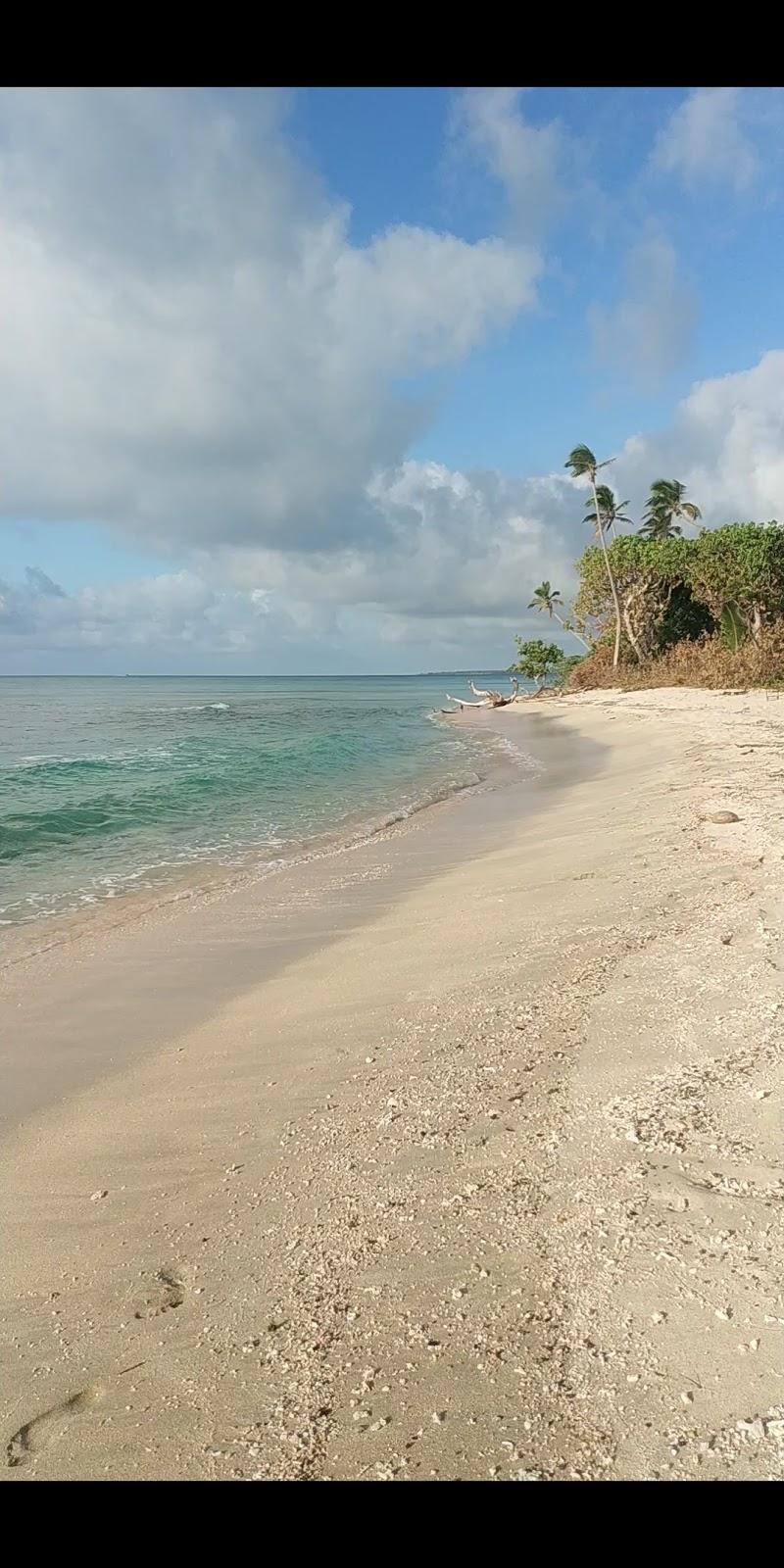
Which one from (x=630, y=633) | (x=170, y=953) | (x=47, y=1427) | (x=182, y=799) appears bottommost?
(x=170, y=953)

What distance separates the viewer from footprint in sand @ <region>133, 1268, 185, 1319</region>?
119 inches

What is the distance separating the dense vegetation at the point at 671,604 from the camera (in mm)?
38875

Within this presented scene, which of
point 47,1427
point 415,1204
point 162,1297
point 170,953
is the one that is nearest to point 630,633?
point 170,953

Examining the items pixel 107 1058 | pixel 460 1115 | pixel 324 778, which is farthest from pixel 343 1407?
pixel 324 778

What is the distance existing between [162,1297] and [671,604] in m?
54.8

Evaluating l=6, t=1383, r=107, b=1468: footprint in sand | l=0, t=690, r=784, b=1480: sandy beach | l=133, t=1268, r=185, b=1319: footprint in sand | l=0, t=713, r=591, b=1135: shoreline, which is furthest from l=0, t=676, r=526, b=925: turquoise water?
l=6, t=1383, r=107, b=1468: footprint in sand

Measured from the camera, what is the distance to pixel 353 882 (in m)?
10.3

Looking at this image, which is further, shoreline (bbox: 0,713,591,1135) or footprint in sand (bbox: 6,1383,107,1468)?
shoreline (bbox: 0,713,591,1135)

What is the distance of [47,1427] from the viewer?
2.54 metres

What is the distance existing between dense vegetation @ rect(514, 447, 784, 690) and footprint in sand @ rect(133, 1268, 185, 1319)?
35.9 metres

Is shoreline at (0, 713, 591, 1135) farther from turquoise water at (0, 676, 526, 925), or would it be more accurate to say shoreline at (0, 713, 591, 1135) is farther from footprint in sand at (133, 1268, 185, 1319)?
footprint in sand at (133, 1268, 185, 1319)

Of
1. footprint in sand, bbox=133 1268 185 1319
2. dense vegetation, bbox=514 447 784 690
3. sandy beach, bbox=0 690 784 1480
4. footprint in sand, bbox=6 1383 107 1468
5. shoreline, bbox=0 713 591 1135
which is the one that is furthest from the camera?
dense vegetation, bbox=514 447 784 690

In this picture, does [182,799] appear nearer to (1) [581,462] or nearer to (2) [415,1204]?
(2) [415,1204]

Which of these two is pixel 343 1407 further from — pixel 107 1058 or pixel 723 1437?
pixel 107 1058
